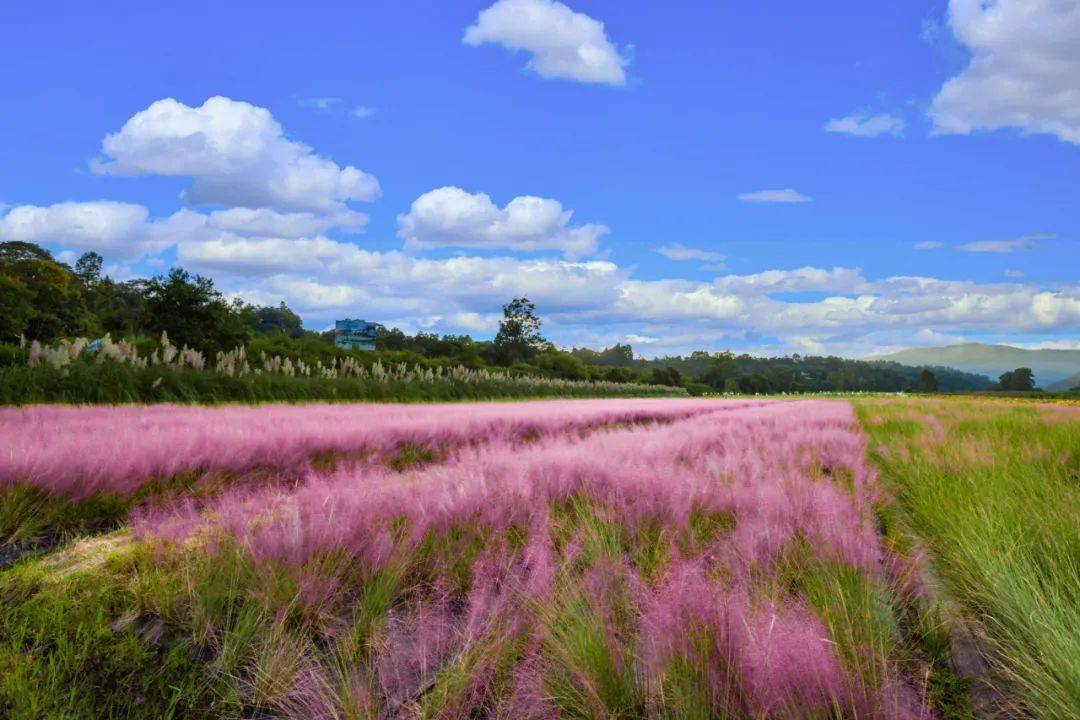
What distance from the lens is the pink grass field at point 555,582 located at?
37.8 inches

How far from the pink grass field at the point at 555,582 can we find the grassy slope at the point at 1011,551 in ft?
0.51

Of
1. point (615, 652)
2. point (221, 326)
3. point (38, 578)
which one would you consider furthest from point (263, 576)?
point (221, 326)

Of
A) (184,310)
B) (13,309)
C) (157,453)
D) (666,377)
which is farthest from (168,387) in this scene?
(666,377)

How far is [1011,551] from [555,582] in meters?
1.17

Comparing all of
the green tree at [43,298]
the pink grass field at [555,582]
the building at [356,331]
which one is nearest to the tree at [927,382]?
the building at [356,331]

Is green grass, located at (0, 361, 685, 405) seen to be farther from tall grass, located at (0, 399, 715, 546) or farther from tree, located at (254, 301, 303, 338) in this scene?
tree, located at (254, 301, 303, 338)

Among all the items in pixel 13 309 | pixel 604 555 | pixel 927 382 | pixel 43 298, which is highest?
pixel 43 298

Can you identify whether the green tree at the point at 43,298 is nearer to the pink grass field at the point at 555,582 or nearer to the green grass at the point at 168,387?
the green grass at the point at 168,387

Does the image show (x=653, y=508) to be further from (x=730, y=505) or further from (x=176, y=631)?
(x=176, y=631)

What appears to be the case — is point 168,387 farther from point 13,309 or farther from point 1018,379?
point 1018,379

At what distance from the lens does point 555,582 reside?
134 centimetres

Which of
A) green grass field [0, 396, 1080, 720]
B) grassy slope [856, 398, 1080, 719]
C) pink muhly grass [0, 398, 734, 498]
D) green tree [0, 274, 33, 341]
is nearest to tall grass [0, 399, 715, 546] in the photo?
pink muhly grass [0, 398, 734, 498]

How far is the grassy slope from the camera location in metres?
0.97

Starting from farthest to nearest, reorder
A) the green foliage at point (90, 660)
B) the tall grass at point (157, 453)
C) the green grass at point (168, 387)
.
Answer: the green grass at point (168, 387) < the tall grass at point (157, 453) < the green foliage at point (90, 660)
